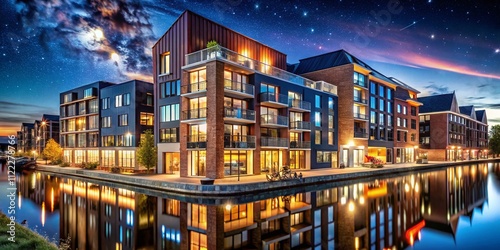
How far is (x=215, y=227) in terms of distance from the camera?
12633mm

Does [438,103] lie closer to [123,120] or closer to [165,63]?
[165,63]

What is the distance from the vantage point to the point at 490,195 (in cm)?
2320

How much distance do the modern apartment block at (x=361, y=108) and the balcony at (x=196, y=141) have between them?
21210 mm

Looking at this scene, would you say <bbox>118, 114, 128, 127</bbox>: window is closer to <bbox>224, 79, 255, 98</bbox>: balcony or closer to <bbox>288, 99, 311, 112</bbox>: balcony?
<bbox>224, 79, 255, 98</bbox>: balcony

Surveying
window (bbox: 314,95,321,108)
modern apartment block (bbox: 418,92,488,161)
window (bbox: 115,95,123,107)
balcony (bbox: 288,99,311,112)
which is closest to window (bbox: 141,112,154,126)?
window (bbox: 115,95,123,107)

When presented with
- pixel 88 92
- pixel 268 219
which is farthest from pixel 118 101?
pixel 268 219

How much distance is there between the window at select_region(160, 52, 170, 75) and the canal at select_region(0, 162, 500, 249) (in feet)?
44.2

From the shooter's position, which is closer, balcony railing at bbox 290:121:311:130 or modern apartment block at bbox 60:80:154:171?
balcony railing at bbox 290:121:311:130

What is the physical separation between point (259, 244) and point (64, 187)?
22.0 metres

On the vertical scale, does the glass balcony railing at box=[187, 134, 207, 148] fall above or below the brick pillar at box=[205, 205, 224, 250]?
above

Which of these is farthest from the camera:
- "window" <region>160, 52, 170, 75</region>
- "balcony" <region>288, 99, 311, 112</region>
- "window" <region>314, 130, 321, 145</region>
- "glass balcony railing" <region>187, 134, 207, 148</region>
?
"window" <region>314, 130, 321, 145</region>

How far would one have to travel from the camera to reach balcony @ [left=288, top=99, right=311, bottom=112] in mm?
33562

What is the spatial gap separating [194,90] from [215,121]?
4.24m

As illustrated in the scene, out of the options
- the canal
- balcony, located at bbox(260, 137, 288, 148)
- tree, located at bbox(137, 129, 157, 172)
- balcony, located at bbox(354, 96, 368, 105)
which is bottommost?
the canal
